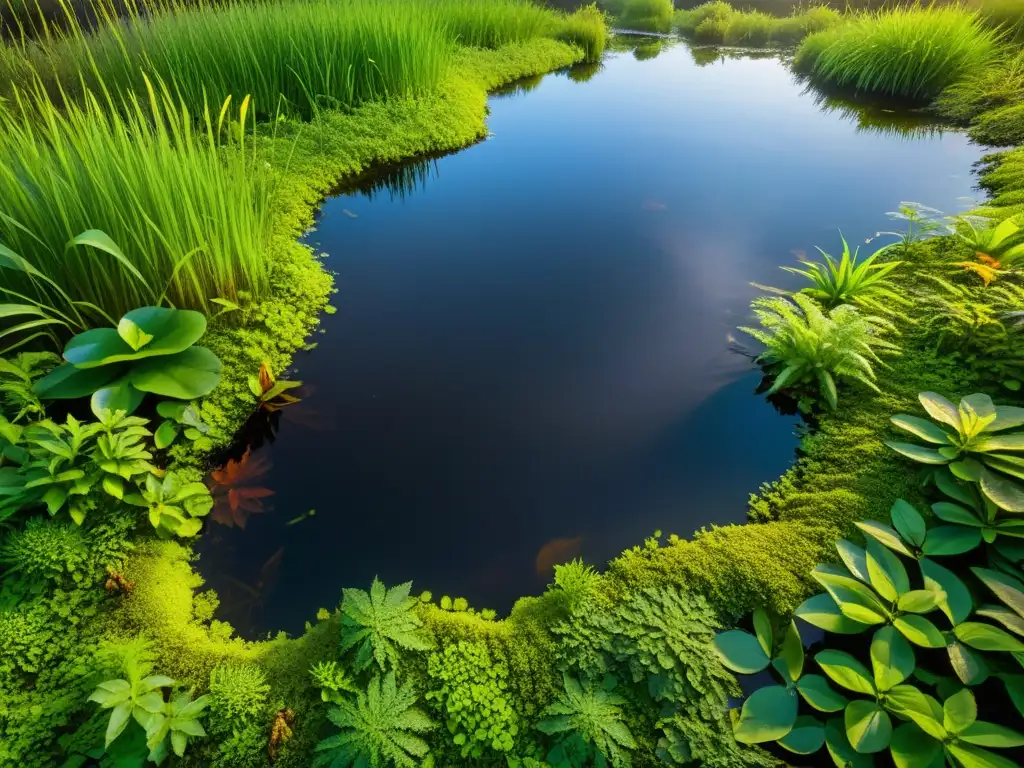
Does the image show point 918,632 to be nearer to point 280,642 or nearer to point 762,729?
point 762,729

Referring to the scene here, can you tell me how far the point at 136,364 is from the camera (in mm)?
2457

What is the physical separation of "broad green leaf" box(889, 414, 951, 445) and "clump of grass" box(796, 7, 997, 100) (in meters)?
7.58

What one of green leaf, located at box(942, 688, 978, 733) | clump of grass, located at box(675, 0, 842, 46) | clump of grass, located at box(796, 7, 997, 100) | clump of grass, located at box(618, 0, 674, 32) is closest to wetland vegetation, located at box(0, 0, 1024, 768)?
green leaf, located at box(942, 688, 978, 733)

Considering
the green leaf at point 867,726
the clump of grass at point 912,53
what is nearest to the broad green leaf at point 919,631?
the green leaf at point 867,726

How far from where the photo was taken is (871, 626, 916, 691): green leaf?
162 cm

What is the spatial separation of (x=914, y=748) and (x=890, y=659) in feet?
0.79

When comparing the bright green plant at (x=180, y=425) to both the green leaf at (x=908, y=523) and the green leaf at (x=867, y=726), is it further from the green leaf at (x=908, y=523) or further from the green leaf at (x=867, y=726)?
the green leaf at (x=908, y=523)

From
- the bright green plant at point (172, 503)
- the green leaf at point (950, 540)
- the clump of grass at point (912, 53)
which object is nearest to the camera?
the green leaf at point (950, 540)

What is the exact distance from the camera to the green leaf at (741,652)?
1797 millimetres

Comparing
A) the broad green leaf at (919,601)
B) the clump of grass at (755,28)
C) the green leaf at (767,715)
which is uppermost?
the clump of grass at (755,28)

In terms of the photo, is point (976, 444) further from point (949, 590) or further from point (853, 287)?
point (853, 287)

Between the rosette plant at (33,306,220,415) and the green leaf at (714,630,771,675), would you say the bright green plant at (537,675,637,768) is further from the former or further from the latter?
the rosette plant at (33,306,220,415)

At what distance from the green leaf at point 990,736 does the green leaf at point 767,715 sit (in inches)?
17.4

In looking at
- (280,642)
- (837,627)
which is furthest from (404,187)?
(837,627)
